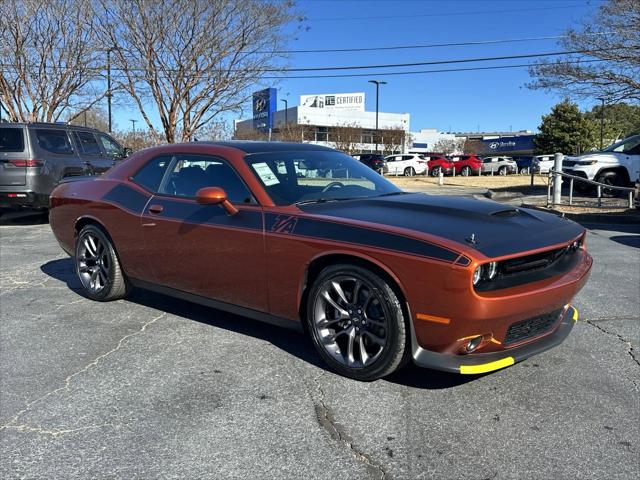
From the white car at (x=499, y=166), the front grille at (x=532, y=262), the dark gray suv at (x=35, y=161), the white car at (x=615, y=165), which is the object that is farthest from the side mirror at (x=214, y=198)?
the white car at (x=499, y=166)

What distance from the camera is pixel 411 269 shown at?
124 inches

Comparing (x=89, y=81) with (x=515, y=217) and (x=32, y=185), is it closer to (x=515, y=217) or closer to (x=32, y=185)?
(x=32, y=185)

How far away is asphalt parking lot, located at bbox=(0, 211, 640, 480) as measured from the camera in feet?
8.84

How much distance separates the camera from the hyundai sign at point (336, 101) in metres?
70.6

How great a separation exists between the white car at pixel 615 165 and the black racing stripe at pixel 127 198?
1407 cm

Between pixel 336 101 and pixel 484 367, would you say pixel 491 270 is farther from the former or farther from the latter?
pixel 336 101

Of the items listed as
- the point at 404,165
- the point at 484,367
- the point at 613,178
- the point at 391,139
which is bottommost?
the point at 484,367

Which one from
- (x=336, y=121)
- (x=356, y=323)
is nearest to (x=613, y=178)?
(x=356, y=323)

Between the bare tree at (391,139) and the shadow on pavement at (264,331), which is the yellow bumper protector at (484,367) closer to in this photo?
the shadow on pavement at (264,331)

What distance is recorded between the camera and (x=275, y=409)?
3244mm

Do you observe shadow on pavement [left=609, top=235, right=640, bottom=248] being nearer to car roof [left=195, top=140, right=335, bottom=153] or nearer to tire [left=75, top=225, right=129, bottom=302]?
car roof [left=195, top=140, right=335, bottom=153]

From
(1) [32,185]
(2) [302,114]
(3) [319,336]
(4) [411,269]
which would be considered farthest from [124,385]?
(2) [302,114]

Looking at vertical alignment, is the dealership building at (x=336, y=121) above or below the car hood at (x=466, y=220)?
above

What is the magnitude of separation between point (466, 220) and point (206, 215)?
6.18 feet
